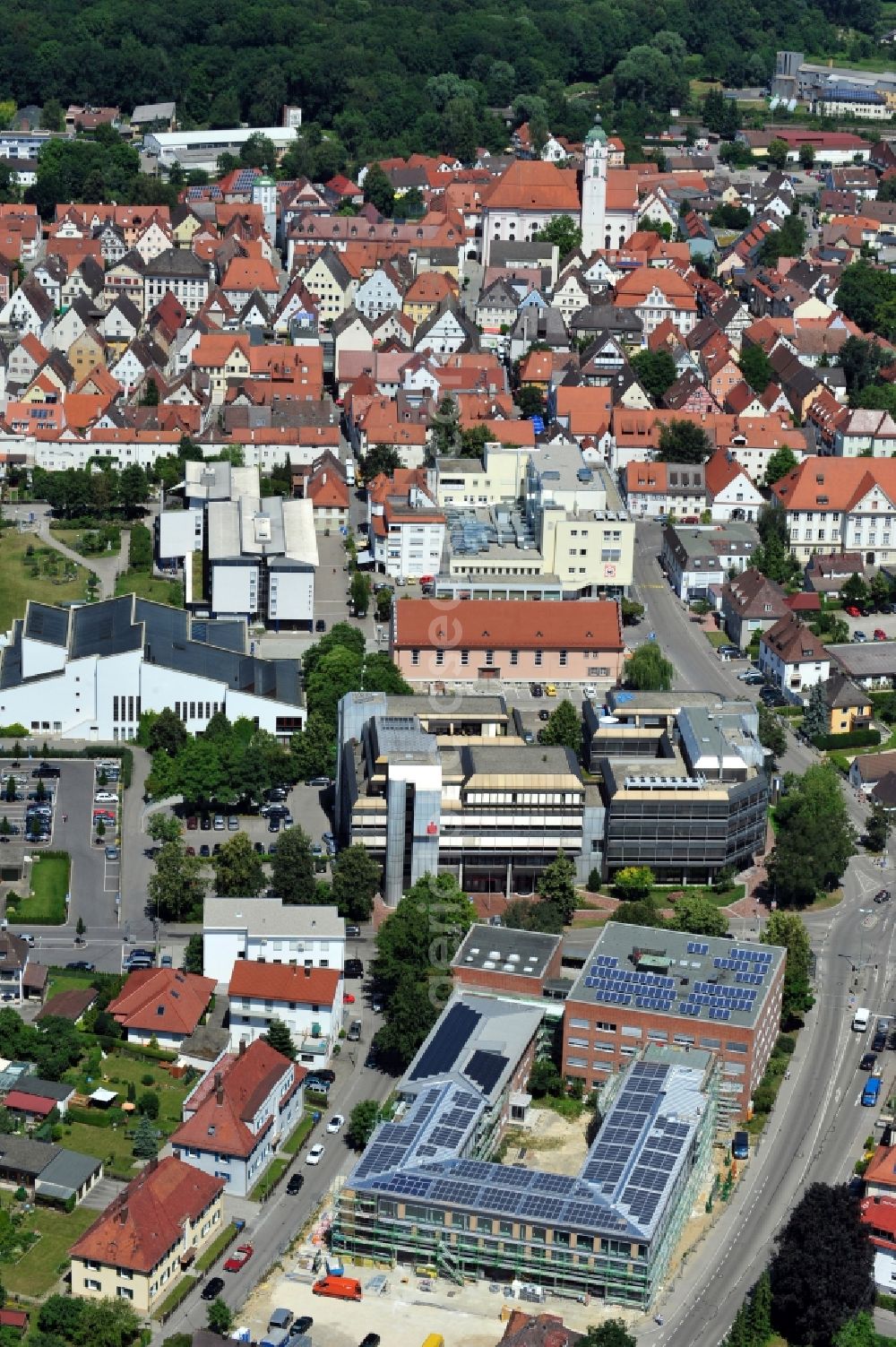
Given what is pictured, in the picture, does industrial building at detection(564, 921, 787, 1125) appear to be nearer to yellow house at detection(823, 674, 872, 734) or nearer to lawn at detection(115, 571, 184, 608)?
yellow house at detection(823, 674, 872, 734)

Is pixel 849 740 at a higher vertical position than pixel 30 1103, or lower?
higher

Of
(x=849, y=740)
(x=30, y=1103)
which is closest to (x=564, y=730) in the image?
(x=849, y=740)

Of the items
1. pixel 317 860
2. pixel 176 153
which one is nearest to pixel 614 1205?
pixel 317 860

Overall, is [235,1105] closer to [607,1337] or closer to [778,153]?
[607,1337]

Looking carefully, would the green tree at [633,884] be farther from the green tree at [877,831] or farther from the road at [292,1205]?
the road at [292,1205]

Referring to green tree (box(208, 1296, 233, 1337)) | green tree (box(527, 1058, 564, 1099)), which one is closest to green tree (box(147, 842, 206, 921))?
green tree (box(527, 1058, 564, 1099))

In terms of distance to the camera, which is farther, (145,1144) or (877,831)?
(877,831)

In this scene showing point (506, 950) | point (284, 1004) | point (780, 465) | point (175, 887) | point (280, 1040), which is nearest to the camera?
point (280, 1040)

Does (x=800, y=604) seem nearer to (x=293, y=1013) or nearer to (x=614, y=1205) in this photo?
(x=293, y=1013)
